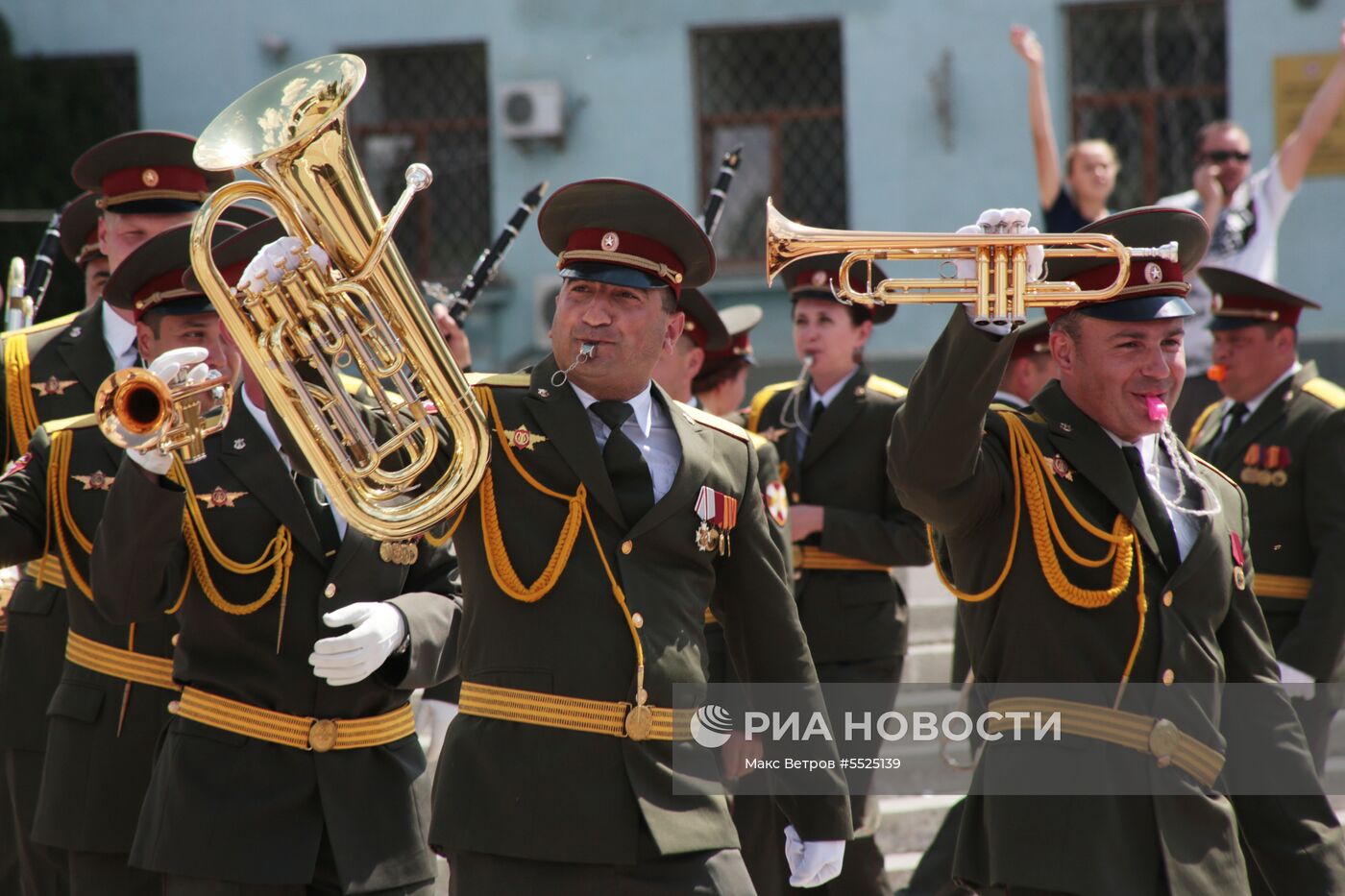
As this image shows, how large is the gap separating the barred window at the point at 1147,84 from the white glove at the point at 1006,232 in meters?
10.6

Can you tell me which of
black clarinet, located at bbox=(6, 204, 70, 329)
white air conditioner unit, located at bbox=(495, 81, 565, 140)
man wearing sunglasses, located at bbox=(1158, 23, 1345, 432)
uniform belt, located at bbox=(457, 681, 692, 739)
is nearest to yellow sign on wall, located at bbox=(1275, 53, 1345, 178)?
man wearing sunglasses, located at bbox=(1158, 23, 1345, 432)

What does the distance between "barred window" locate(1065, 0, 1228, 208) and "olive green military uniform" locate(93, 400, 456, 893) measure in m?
10.6

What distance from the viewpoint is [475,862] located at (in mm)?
3955

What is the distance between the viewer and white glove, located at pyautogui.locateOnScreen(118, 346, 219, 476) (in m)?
3.95

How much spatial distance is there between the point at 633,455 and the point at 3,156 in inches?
465

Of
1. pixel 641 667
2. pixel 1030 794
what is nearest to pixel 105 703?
pixel 641 667

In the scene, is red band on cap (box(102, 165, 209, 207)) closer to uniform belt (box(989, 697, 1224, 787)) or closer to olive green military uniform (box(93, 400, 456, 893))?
olive green military uniform (box(93, 400, 456, 893))

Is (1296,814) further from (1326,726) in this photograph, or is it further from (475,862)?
(1326,726)

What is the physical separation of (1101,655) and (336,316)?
6.38 ft

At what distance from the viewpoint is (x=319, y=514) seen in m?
4.68

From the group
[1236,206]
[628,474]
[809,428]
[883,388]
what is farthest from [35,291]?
[1236,206]

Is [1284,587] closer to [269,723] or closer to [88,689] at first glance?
[269,723]

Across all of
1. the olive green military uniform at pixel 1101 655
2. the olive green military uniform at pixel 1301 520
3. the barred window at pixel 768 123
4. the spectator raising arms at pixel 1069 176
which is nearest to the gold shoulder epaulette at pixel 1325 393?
the olive green military uniform at pixel 1301 520

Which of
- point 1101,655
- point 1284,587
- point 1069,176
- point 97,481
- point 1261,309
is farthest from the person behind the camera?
point 1069,176
